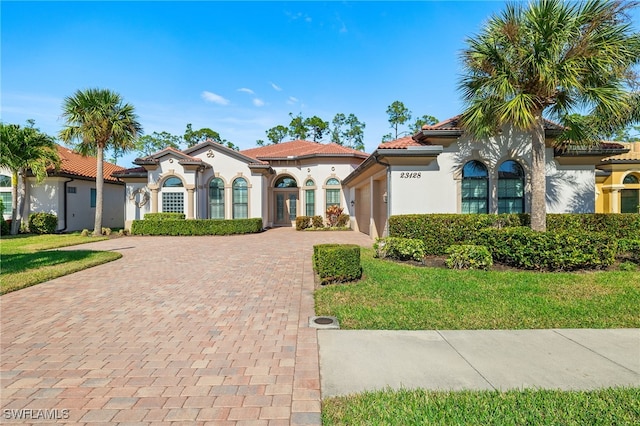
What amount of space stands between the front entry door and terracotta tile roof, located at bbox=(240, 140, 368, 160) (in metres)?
3.01

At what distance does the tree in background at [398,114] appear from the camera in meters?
45.7

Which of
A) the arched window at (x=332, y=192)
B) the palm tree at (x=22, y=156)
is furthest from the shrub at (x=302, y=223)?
the palm tree at (x=22, y=156)

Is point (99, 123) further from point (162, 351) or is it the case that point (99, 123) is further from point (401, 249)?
point (162, 351)

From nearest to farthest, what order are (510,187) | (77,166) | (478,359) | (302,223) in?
1. (478,359)
2. (510,187)
3. (302,223)
4. (77,166)

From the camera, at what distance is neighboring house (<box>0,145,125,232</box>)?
65.1 feet

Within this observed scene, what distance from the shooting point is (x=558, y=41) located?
337 inches

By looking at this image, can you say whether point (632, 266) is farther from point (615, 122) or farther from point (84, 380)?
point (84, 380)

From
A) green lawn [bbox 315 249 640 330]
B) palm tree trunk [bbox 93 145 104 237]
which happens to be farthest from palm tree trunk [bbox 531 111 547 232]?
palm tree trunk [bbox 93 145 104 237]

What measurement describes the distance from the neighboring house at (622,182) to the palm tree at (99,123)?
27.4m

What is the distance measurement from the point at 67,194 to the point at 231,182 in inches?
413

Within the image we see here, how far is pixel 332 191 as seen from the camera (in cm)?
2392

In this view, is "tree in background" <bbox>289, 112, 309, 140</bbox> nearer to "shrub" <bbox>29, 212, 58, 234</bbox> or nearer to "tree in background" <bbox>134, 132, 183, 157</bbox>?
"tree in background" <bbox>134, 132, 183, 157</bbox>

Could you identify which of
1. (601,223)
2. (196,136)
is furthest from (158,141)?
(601,223)

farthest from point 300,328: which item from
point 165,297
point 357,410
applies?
point 165,297
